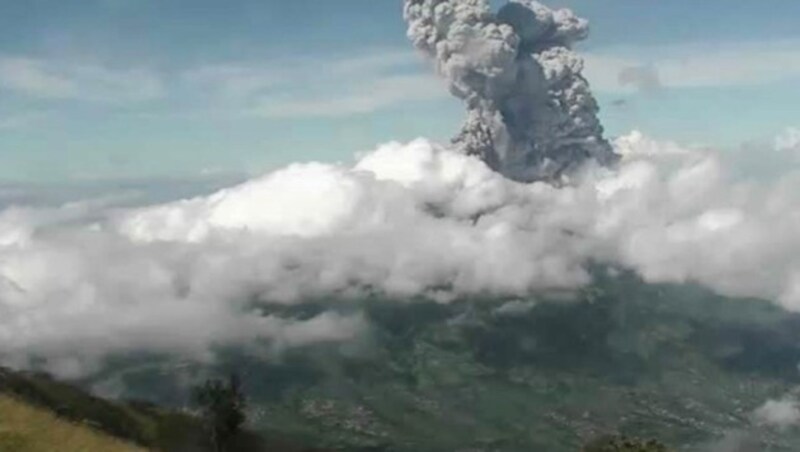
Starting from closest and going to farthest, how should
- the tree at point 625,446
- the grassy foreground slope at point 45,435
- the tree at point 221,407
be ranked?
the grassy foreground slope at point 45,435
the tree at point 625,446
the tree at point 221,407

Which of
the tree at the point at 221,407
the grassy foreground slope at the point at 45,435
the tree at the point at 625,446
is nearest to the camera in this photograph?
the grassy foreground slope at the point at 45,435

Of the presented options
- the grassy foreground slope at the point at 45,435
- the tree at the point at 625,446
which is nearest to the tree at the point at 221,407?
the tree at the point at 625,446

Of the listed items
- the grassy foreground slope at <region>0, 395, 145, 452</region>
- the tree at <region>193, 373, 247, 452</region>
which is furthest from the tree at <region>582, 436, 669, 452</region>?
the grassy foreground slope at <region>0, 395, 145, 452</region>

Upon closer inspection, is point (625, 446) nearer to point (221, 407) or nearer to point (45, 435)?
point (221, 407)

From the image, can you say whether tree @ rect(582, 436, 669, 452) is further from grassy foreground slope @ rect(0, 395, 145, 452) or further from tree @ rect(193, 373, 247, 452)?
grassy foreground slope @ rect(0, 395, 145, 452)

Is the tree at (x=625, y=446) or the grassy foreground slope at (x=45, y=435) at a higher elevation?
the tree at (x=625, y=446)

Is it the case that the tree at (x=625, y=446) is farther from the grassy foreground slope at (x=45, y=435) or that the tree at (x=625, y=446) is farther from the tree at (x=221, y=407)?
the grassy foreground slope at (x=45, y=435)

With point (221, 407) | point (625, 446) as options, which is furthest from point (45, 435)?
point (625, 446)
